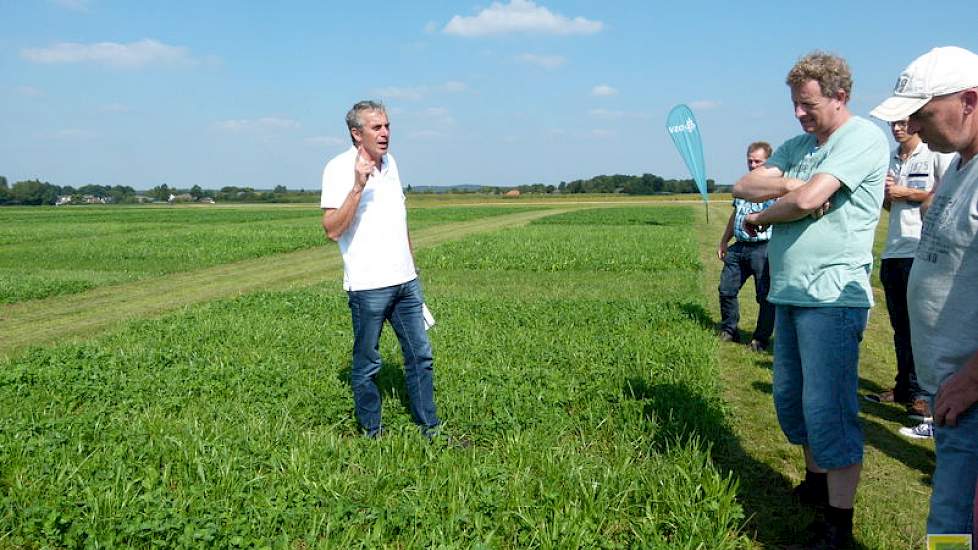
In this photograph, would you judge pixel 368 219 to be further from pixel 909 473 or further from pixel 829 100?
pixel 909 473

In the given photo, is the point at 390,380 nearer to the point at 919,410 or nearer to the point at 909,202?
the point at 919,410

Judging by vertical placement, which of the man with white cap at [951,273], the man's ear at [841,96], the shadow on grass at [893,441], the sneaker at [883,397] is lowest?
the shadow on grass at [893,441]

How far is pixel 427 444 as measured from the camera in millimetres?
4258

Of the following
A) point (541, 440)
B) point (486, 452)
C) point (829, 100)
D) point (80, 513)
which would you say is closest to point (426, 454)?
point (486, 452)

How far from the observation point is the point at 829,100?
10.9 feet

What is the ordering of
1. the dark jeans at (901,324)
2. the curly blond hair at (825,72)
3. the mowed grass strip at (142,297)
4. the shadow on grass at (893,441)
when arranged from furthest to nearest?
1. the mowed grass strip at (142,297)
2. the dark jeans at (901,324)
3. the shadow on grass at (893,441)
4. the curly blond hair at (825,72)

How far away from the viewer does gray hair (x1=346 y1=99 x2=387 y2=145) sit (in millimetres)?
4258

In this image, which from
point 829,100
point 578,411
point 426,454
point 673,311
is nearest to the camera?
point 829,100

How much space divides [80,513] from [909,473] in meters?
5.02

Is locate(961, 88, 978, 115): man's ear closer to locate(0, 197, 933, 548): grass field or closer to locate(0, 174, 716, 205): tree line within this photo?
Result: locate(0, 197, 933, 548): grass field

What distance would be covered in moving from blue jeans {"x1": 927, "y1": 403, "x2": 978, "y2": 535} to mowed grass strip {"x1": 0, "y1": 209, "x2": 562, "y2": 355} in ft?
31.1

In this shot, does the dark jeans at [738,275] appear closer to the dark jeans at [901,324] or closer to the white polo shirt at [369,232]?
the dark jeans at [901,324]

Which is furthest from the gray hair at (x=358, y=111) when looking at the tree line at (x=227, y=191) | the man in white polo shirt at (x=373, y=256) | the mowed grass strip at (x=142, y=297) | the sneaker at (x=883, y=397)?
the tree line at (x=227, y=191)

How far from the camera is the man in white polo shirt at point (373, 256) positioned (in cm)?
427
